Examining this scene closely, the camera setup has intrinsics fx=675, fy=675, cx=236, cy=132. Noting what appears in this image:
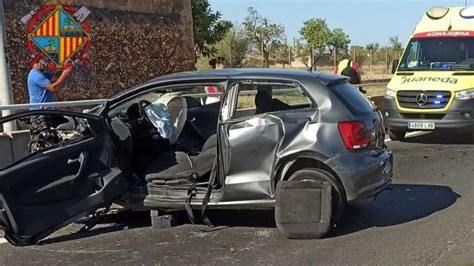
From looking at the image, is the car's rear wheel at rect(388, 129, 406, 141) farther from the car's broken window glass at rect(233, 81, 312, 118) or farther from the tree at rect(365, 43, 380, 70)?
the tree at rect(365, 43, 380, 70)

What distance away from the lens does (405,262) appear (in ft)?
18.1

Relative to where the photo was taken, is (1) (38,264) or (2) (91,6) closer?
(1) (38,264)

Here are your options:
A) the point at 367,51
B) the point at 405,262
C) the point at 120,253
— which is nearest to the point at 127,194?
the point at 120,253

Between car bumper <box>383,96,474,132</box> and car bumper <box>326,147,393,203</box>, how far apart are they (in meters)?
6.50

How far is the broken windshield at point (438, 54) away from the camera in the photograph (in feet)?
44.0

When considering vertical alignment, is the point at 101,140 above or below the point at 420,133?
above

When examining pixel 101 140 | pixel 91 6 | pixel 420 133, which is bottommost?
pixel 420 133

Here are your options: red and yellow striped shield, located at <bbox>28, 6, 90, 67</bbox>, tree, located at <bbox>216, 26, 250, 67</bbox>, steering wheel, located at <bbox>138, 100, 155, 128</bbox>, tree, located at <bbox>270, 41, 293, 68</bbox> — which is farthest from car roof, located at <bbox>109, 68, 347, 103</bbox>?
tree, located at <bbox>270, 41, 293, 68</bbox>

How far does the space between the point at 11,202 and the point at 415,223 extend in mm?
3916

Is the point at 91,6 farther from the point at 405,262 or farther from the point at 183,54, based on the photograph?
the point at 405,262

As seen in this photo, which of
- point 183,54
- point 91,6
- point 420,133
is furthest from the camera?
point 183,54

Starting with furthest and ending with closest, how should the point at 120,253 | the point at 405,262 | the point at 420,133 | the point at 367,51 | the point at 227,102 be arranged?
1. the point at 367,51
2. the point at 420,133
3. the point at 227,102
4. the point at 120,253
5. the point at 405,262

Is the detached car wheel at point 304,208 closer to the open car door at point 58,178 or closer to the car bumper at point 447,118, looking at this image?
the open car door at point 58,178

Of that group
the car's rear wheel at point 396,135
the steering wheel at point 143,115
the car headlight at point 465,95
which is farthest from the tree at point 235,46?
the steering wheel at point 143,115
